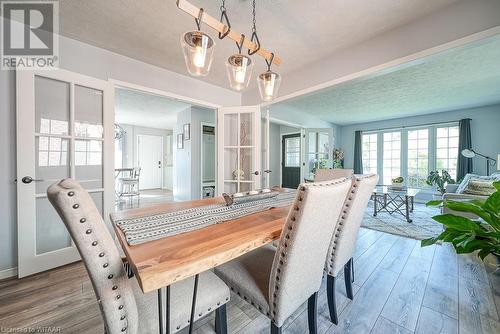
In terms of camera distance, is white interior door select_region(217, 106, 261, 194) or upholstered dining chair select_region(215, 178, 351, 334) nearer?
upholstered dining chair select_region(215, 178, 351, 334)

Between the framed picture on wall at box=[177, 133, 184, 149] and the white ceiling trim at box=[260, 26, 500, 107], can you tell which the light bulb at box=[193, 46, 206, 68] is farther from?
the framed picture on wall at box=[177, 133, 184, 149]

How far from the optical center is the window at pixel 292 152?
611 centimetres

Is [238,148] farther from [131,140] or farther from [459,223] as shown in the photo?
[131,140]

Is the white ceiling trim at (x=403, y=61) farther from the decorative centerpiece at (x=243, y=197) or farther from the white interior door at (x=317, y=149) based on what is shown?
the white interior door at (x=317, y=149)

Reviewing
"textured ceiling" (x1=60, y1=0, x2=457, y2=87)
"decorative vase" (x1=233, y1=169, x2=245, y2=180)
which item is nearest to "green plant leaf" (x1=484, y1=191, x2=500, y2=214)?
"textured ceiling" (x1=60, y1=0, x2=457, y2=87)

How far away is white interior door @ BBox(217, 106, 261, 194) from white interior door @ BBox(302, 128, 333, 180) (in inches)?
97.0

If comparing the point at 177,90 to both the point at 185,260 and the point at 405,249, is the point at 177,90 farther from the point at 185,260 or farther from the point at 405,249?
the point at 405,249

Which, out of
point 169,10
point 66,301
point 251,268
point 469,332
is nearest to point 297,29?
point 169,10

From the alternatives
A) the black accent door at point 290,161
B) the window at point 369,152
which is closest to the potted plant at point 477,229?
the black accent door at point 290,161

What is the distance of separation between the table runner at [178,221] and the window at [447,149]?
235 inches

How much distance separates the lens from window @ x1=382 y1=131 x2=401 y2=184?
19.1 feet

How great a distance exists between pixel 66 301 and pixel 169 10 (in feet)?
8.34

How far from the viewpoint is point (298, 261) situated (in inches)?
34.4

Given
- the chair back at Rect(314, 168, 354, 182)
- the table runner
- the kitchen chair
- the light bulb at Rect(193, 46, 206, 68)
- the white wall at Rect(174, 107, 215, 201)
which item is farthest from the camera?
the kitchen chair
